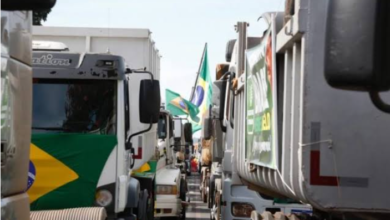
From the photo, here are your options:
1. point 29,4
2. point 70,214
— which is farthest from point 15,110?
point 70,214

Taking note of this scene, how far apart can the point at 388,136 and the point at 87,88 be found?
177 inches

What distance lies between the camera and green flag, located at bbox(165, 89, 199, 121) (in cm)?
2256

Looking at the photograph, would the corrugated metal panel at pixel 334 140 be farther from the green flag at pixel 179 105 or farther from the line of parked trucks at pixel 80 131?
the green flag at pixel 179 105

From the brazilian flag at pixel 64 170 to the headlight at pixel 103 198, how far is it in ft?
0.29

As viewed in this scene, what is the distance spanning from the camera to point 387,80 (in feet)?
7.15

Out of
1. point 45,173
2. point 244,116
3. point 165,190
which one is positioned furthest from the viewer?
point 165,190

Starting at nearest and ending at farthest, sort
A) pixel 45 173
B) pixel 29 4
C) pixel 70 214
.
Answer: pixel 29 4 → pixel 70 214 → pixel 45 173

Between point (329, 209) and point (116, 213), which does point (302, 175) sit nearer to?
point (329, 209)

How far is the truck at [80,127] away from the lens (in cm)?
673

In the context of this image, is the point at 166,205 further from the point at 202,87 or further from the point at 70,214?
the point at 202,87

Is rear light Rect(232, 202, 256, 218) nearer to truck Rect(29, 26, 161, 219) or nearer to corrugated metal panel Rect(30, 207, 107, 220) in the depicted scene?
truck Rect(29, 26, 161, 219)

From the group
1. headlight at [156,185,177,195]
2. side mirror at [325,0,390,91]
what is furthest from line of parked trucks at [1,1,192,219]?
headlight at [156,185,177,195]

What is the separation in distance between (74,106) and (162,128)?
27.3 ft

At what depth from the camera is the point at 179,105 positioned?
2269 centimetres
